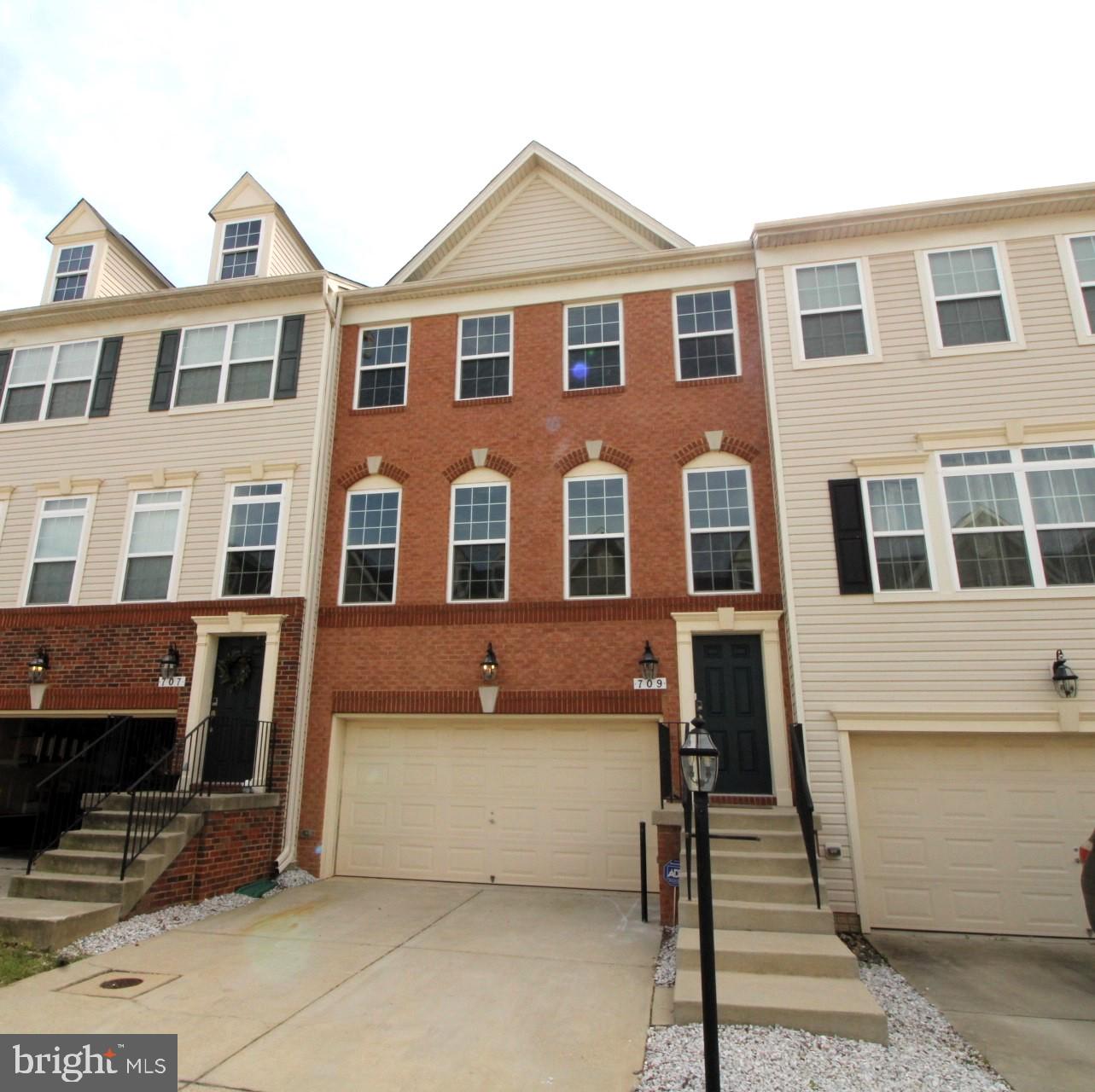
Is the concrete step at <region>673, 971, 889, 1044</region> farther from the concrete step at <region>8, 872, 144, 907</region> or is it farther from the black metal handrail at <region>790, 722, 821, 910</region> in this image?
the concrete step at <region>8, 872, 144, 907</region>

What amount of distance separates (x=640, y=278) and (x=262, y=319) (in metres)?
6.22

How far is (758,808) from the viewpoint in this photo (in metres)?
8.27

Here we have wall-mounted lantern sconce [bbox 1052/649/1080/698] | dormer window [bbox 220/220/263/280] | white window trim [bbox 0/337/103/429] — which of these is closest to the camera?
wall-mounted lantern sconce [bbox 1052/649/1080/698]

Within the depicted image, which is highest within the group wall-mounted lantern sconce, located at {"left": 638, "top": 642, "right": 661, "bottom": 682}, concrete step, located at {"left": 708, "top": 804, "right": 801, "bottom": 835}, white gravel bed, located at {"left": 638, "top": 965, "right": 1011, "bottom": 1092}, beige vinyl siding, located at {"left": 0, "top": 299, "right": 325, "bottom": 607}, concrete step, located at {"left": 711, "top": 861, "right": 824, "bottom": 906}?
beige vinyl siding, located at {"left": 0, "top": 299, "right": 325, "bottom": 607}

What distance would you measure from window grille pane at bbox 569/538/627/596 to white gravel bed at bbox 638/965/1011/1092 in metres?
5.77

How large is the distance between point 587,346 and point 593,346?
98 millimetres

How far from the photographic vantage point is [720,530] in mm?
9984

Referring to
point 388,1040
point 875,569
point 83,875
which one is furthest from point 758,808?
point 83,875

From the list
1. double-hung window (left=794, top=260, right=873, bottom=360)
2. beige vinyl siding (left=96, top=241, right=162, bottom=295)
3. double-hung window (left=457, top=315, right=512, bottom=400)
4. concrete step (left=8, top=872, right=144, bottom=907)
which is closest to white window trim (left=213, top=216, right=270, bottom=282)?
beige vinyl siding (left=96, top=241, right=162, bottom=295)

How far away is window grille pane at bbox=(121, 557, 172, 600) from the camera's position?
11.2m

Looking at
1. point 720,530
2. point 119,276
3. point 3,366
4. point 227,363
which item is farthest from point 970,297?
point 3,366

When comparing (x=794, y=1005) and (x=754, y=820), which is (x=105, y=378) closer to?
(x=754, y=820)

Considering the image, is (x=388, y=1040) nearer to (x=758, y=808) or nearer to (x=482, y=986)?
(x=482, y=986)

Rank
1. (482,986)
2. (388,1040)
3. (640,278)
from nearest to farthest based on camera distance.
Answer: (388,1040) < (482,986) < (640,278)
